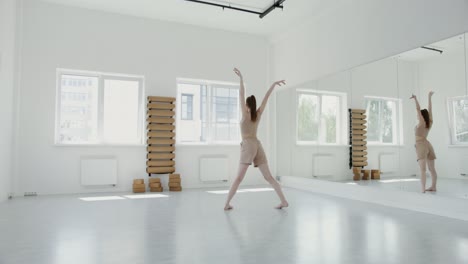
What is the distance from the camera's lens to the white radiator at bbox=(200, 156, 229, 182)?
7.47 m

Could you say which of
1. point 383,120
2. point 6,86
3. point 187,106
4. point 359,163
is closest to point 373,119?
point 383,120

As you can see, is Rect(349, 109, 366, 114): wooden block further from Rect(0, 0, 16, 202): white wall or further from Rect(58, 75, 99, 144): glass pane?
Rect(0, 0, 16, 202): white wall

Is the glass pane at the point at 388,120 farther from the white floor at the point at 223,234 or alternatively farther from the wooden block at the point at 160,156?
the wooden block at the point at 160,156

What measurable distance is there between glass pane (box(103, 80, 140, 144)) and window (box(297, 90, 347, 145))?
351 centimetres

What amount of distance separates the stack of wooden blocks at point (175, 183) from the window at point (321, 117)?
8.98 feet

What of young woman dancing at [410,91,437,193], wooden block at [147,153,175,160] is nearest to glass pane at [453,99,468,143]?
young woman dancing at [410,91,437,193]

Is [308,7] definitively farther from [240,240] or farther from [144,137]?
[240,240]

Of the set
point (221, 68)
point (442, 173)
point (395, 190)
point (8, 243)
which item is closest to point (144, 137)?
point (221, 68)

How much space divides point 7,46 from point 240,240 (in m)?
5.24

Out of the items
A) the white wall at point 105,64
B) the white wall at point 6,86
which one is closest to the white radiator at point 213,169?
the white wall at point 105,64

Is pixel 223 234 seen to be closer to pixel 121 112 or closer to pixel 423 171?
pixel 423 171

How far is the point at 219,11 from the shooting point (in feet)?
22.5

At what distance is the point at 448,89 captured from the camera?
14.9ft

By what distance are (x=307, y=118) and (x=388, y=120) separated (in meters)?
2.14
